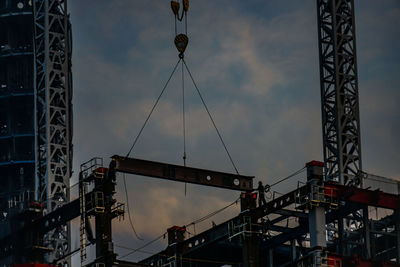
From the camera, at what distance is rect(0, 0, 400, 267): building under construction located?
76.2 metres

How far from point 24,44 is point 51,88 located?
28567 millimetres

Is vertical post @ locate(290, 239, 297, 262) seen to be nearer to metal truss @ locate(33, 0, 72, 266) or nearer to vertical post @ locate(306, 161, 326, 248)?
vertical post @ locate(306, 161, 326, 248)

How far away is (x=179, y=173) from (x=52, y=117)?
1670 cm

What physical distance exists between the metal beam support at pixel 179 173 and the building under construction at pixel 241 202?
65 millimetres

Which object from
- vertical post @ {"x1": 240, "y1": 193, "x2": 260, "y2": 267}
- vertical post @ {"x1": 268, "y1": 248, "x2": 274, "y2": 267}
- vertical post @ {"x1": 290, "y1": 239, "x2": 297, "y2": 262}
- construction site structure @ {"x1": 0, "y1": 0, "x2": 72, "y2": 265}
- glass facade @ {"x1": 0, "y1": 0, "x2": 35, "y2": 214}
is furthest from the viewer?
glass facade @ {"x1": 0, "y1": 0, "x2": 35, "y2": 214}

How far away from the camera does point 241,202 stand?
78.6 metres

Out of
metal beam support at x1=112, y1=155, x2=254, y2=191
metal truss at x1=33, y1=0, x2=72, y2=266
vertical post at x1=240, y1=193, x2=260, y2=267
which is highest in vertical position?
metal truss at x1=33, y1=0, x2=72, y2=266

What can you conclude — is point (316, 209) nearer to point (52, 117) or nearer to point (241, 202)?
point (241, 202)

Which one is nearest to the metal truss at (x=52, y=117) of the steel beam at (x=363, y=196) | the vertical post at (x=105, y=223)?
the vertical post at (x=105, y=223)

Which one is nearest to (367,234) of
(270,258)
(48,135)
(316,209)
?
(316,209)

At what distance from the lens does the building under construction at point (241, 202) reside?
76.2 m

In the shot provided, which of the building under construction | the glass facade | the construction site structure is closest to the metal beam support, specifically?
the building under construction

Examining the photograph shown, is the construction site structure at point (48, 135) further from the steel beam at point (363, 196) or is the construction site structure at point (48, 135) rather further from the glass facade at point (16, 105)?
the steel beam at point (363, 196)

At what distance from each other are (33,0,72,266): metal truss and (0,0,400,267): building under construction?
0.26 feet
